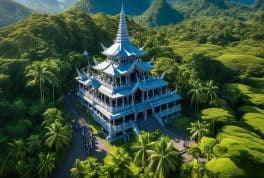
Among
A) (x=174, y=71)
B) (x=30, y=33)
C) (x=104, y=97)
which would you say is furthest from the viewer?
(x=30, y=33)

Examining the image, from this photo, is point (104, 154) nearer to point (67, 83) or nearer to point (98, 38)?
point (67, 83)

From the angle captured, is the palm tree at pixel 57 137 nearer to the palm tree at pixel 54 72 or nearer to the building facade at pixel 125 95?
the building facade at pixel 125 95

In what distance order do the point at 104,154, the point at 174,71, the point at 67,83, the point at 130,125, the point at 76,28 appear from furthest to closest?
1. the point at 76,28
2. the point at 67,83
3. the point at 174,71
4. the point at 130,125
5. the point at 104,154

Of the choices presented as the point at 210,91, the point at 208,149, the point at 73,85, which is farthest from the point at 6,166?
the point at 210,91

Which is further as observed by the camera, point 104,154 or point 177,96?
point 177,96

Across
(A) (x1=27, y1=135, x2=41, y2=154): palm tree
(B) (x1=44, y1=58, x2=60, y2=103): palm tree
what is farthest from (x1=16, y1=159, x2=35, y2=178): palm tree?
(B) (x1=44, y1=58, x2=60, y2=103): palm tree

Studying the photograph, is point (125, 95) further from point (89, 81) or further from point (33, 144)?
point (33, 144)

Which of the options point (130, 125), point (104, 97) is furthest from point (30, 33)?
point (130, 125)
